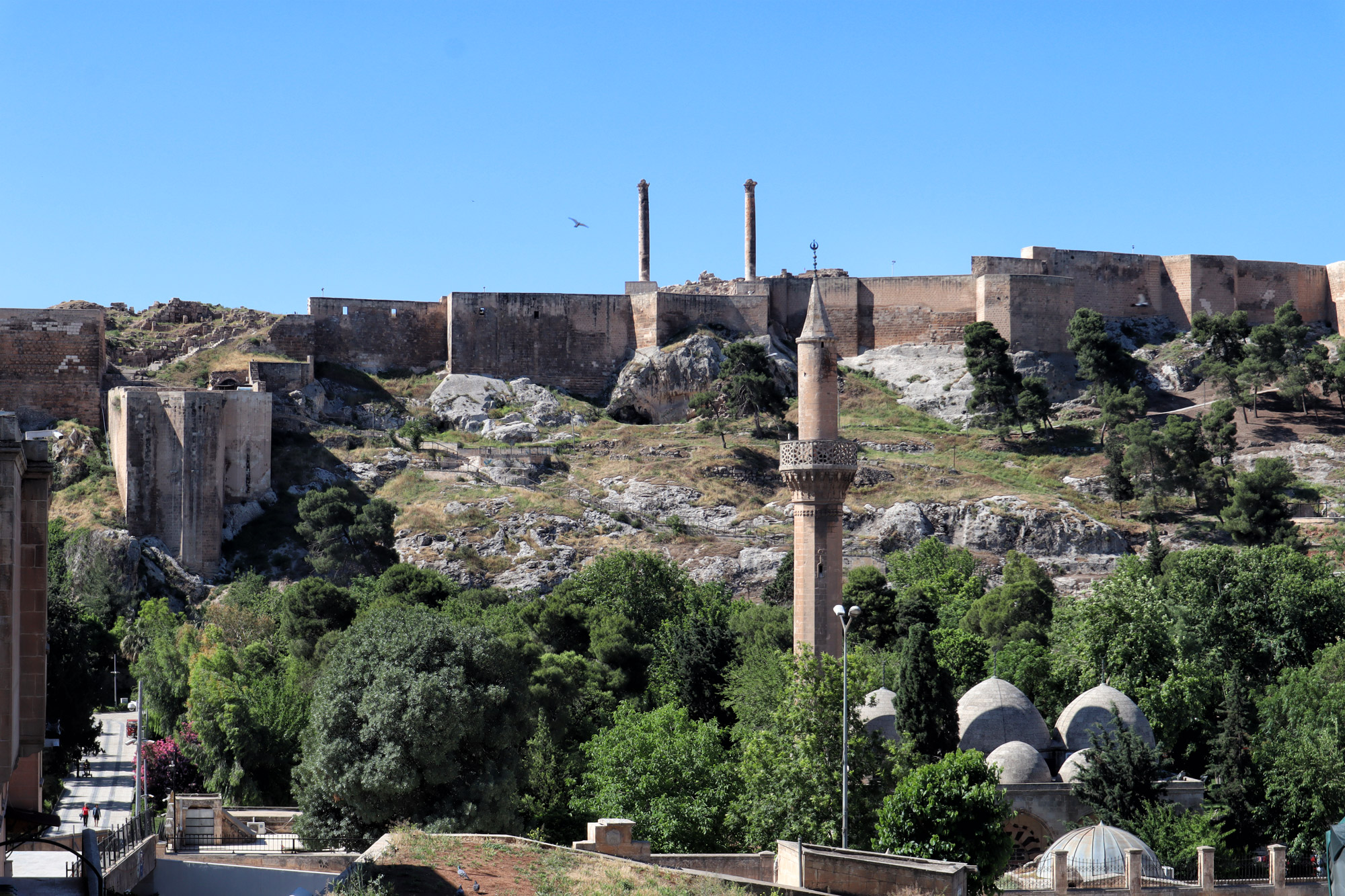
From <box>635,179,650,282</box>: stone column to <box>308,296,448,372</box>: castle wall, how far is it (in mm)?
8570

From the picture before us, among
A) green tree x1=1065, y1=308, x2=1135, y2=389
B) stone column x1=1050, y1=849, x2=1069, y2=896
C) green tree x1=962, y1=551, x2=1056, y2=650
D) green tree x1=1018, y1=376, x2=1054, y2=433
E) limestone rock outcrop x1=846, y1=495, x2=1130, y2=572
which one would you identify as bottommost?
stone column x1=1050, y1=849, x2=1069, y2=896

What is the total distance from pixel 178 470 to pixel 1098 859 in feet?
113

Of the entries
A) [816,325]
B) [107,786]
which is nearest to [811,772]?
[816,325]

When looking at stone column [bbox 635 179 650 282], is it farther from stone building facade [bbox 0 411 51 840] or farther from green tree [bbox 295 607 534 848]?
stone building facade [bbox 0 411 51 840]

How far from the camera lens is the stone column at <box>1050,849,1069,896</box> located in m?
22.5

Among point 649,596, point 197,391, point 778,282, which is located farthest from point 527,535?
point 778,282

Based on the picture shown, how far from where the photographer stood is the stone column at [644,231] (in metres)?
66.8

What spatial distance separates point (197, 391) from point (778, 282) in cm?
2465

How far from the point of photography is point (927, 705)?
28.0m

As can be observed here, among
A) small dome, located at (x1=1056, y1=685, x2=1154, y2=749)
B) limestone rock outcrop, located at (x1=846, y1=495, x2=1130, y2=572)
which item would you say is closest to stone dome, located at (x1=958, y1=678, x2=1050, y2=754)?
small dome, located at (x1=1056, y1=685, x2=1154, y2=749)

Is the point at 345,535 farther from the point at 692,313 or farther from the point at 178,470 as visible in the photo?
the point at 692,313

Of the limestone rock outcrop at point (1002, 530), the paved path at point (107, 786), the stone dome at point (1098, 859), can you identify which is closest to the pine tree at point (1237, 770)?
the stone dome at point (1098, 859)

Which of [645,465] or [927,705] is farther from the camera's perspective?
[645,465]

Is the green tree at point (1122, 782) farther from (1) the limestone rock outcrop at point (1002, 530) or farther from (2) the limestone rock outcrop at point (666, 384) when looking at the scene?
(2) the limestone rock outcrop at point (666, 384)
